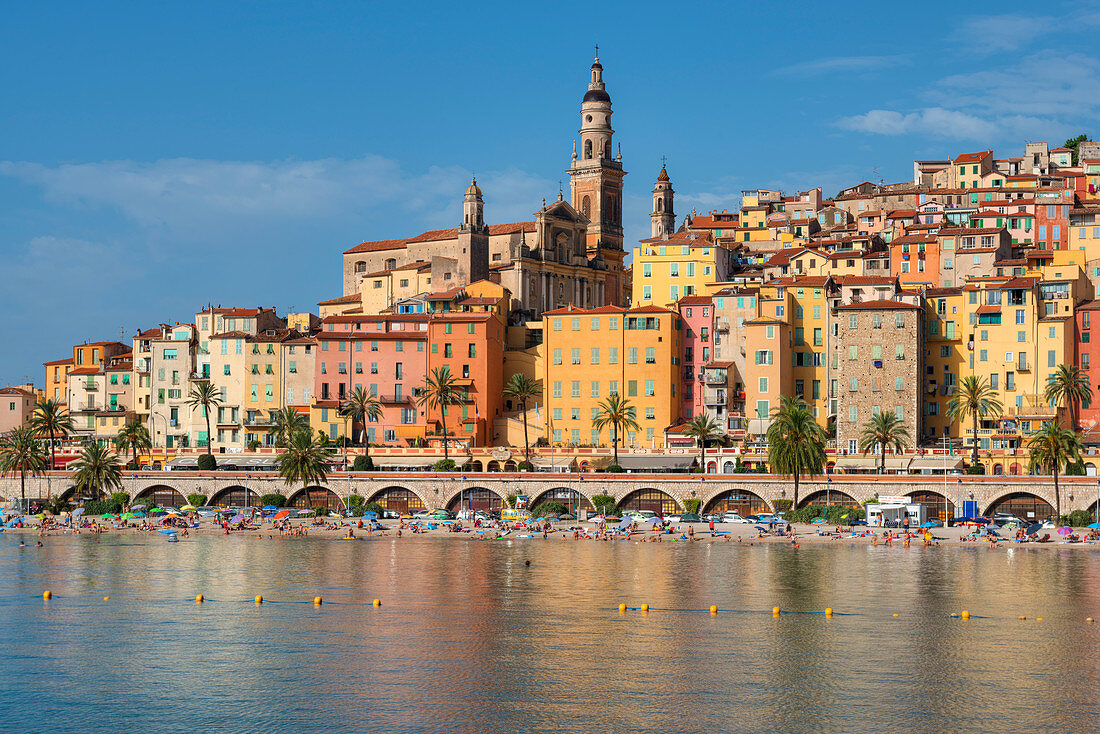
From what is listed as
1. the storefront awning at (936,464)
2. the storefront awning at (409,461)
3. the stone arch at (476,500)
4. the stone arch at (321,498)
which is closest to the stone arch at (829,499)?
the storefront awning at (936,464)

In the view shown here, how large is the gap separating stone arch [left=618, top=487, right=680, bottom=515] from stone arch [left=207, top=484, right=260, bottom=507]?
102 feet

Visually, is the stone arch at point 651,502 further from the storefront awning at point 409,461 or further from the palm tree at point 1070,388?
the palm tree at point 1070,388

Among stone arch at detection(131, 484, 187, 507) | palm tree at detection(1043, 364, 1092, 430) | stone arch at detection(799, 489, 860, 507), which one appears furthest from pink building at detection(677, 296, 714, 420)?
stone arch at detection(131, 484, 187, 507)

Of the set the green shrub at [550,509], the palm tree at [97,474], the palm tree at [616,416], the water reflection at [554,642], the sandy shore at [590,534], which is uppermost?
the palm tree at [616,416]

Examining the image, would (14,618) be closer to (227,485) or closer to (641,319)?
(227,485)

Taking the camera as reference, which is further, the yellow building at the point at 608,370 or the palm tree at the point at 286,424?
the palm tree at the point at 286,424

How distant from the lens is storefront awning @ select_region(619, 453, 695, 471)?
112750mm

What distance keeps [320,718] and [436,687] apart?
18.4ft

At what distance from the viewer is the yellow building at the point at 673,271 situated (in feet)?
455

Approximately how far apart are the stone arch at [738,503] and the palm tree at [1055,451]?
19601 mm

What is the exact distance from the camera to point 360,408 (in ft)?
412

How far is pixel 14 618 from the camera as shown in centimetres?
7206

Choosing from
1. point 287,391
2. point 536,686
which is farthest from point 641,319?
point 536,686

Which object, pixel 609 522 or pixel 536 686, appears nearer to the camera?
pixel 536 686
